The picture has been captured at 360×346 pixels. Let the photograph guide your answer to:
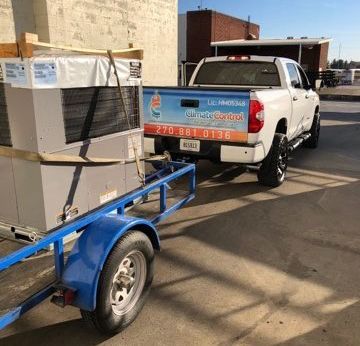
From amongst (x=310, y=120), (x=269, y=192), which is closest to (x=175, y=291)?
(x=269, y=192)

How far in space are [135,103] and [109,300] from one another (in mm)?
1872

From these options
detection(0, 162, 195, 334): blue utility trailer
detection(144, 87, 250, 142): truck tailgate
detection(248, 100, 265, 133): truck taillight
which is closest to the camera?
detection(0, 162, 195, 334): blue utility trailer

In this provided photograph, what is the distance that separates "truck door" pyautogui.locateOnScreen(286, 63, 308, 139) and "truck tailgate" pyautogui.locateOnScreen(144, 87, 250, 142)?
1.99 m

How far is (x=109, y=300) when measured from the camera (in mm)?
3029

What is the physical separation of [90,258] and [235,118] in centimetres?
349

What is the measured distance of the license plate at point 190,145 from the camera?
20.4 feet

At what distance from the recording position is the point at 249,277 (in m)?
4.09

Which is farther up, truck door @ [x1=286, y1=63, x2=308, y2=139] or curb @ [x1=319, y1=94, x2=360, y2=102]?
truck door @ [x1=286, y1=63, x2=308, y2=139]

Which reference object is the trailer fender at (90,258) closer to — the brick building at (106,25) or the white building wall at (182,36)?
the brick building at (106,25)

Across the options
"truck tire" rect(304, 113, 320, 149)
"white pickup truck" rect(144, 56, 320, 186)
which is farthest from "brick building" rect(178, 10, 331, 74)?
"white pickup truck" rect(144, 56, 320, 186)

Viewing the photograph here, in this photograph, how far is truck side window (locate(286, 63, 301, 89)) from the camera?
771 cm

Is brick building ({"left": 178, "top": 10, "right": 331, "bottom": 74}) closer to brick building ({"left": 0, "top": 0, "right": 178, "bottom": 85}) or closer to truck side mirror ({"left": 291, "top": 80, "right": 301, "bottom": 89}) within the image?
brick building ({"left": 0, "top": 0, "right": 178, "bottom": 85})

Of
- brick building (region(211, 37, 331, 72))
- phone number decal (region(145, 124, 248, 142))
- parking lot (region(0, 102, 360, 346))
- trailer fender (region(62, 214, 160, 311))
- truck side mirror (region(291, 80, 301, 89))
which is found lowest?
parking lot (region(0, 102, 360, 346))

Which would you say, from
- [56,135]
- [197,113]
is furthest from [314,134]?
[56,135]
